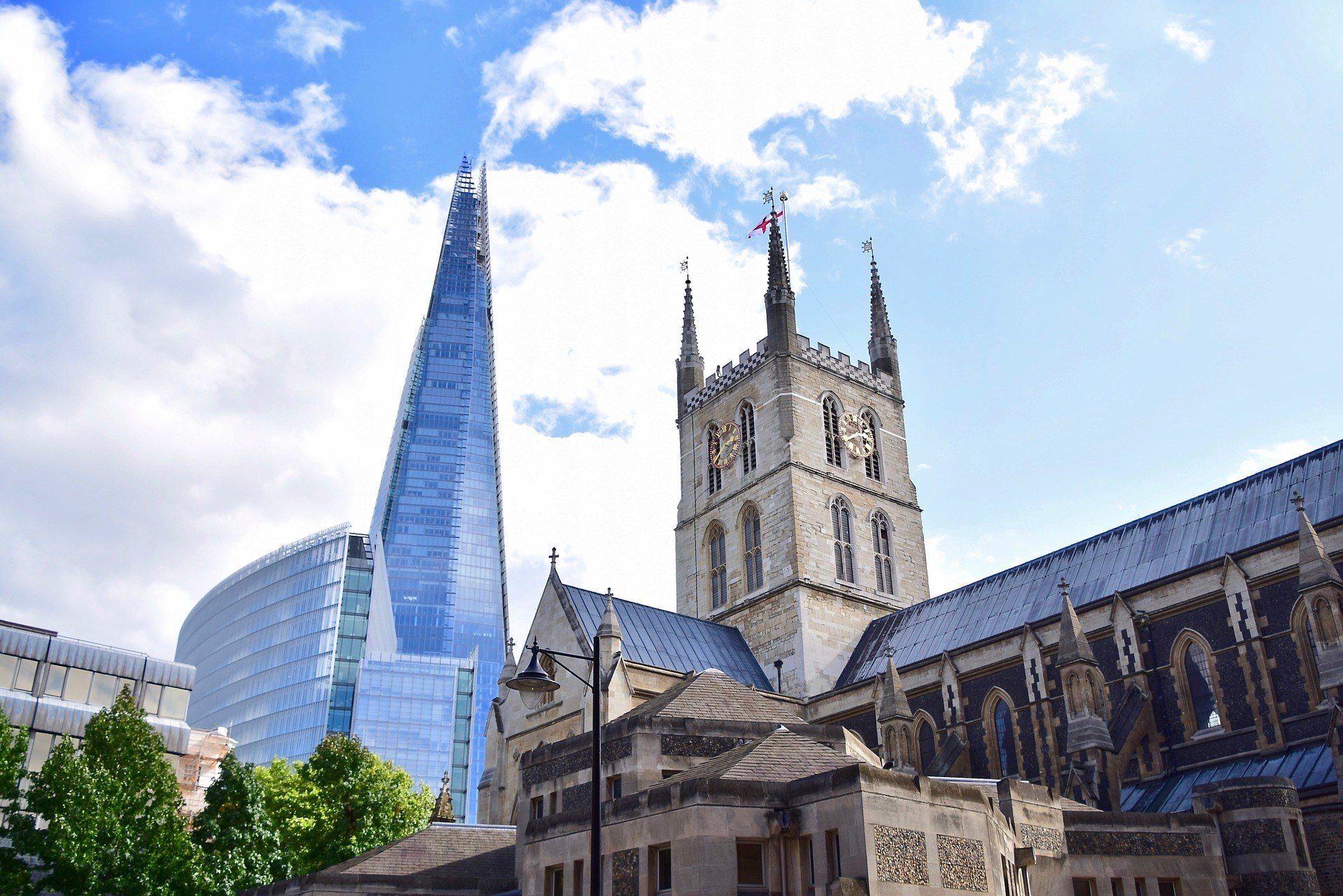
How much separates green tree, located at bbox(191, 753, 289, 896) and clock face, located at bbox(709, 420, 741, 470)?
26443mm

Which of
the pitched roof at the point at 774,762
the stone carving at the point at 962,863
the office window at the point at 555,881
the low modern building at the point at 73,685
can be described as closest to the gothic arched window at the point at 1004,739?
the pitched roof at the point at 774,762

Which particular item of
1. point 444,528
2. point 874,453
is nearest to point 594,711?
point 874,453

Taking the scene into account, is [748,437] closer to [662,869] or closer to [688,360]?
[688,360]

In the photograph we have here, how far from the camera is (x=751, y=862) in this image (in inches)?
826

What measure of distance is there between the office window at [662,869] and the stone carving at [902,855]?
4.11 m

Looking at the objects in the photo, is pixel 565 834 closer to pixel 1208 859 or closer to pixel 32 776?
pixel 1208 859

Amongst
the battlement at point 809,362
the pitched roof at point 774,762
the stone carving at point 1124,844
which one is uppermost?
the battlement at point 809,362

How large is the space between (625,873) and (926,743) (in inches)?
903

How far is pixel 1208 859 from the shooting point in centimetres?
2781

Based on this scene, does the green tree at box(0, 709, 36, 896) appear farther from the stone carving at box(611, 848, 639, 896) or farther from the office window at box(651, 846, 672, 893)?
the office window at box(651, 846, 672, 893)

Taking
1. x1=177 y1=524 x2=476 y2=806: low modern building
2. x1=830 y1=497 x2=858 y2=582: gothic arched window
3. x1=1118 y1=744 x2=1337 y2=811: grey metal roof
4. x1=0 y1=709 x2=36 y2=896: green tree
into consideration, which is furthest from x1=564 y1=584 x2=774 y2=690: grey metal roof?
x1=177 y1=524 x2=476 y2=806: low modern building

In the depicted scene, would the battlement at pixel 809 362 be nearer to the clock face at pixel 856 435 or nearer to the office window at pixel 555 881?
the clock face at pixel 856 435

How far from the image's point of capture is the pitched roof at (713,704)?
88.9ft

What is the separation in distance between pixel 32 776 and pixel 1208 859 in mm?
33520
